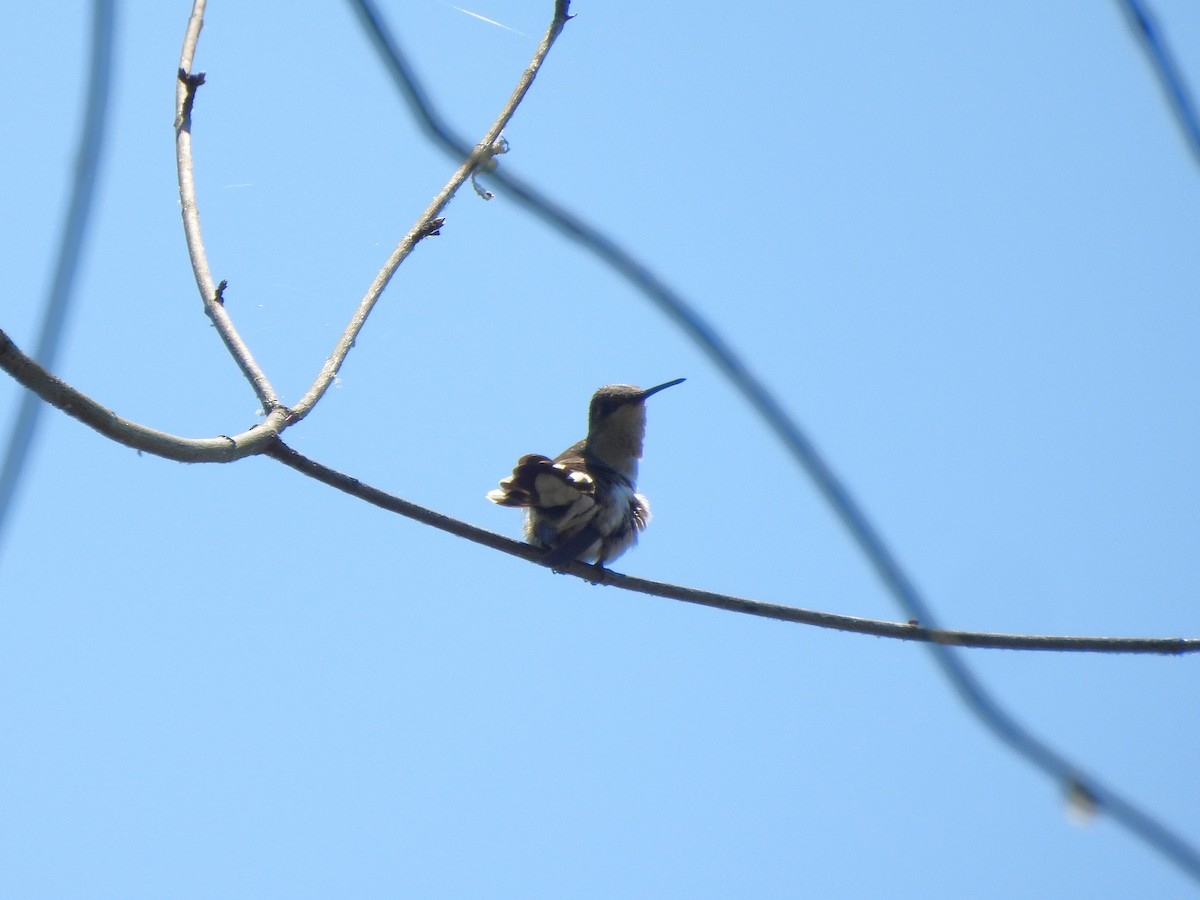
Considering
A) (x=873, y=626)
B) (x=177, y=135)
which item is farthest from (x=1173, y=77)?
(x=177, y=135)

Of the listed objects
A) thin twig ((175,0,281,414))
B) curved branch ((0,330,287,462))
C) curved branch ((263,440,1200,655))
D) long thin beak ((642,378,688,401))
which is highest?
long thin beak ((642,378,688,401))

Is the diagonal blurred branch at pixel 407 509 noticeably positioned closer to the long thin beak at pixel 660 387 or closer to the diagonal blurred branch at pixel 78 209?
the diagonal blurred branch at pixel 78 209

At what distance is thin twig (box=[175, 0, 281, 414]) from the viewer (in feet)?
9.36

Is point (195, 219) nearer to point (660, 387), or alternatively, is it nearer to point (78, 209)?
point (78, 209)

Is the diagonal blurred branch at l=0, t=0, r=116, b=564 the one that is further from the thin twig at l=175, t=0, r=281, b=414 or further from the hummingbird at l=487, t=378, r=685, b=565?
the hummingbird at l=487, t=378, r=685, b=565

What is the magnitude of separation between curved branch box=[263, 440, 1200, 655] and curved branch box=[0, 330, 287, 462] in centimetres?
32

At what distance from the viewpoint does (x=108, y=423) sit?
1.84m

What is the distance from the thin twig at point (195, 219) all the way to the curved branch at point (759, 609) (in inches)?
7.5

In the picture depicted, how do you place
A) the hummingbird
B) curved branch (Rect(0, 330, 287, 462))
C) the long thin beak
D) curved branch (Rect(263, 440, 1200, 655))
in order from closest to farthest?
1. curved branch (Rect(0, 330, 287, 462))
2. curved branch (Rect(263, 440, 1200, 655))
3. the hummingbird
4. the long thin beak

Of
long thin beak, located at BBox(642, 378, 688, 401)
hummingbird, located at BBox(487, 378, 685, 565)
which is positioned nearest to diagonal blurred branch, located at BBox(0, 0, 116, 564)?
hummingbird, located at BBox(487, 378, 685, 565)

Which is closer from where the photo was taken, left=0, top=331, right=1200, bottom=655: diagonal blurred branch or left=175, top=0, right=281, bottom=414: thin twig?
left=0, top=331, right=1200, bottom=655: diagonal blurred branch

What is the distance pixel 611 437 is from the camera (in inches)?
283

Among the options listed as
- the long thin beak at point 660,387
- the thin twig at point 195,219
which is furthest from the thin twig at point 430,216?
the long thin beak at point 660,387

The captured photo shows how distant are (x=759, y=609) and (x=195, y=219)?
6.13 ft
